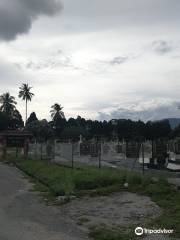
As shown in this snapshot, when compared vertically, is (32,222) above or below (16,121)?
below

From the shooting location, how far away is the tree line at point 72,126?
13362cm

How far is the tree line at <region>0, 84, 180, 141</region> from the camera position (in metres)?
134

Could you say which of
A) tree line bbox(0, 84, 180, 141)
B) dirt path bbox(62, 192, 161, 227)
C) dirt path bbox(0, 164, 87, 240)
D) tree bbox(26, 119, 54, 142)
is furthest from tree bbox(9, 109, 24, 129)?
dirt path bbox(62, 192, 161, 227)

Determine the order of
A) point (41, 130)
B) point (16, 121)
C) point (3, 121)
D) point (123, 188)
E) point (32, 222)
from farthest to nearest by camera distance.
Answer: point (16, 121), point (3, 121), point (41, 130), point (123, 188), point (32, 222)

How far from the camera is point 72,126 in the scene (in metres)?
159

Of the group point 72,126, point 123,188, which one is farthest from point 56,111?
point 123,188

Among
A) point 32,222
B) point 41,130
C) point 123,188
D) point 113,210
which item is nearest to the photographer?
point 32,222

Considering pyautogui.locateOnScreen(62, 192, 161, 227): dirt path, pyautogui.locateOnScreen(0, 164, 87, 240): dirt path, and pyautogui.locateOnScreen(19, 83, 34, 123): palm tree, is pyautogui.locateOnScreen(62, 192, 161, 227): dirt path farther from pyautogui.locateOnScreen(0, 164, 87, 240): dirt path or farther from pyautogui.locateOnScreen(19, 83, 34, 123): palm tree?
pyautogui.locateOnScreen(19, 83, 34, 123): palm tree

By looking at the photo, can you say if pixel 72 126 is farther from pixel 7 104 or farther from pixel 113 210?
pixel 113 210

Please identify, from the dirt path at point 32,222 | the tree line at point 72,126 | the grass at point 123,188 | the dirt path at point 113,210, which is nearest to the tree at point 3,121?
the tree line at point 72,126

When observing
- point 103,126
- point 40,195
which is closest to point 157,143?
point 40,195

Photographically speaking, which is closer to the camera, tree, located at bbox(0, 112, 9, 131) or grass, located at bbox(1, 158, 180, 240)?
grass, located at bbox(1, 158, 180, 240)

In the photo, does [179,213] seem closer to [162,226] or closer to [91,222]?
[162,226]

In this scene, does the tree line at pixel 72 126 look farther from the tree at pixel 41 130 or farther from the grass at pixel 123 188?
the grass at pixel 123 188
